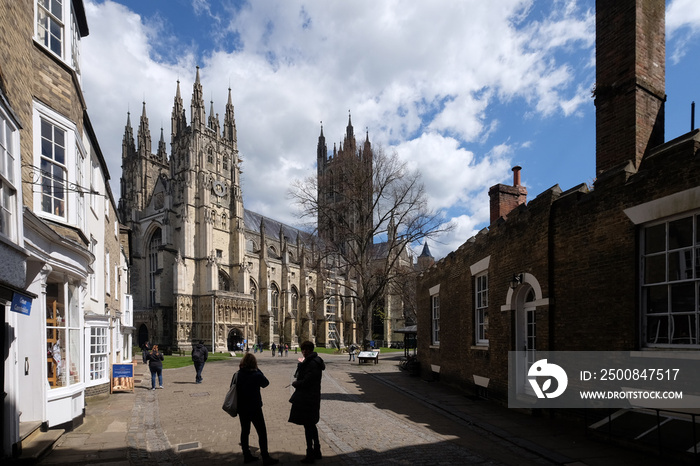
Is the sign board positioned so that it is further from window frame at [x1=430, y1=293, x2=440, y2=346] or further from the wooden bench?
the wooden bench

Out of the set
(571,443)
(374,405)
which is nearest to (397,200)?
(374,405)

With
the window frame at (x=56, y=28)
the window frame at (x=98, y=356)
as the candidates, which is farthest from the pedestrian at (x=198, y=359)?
the window frame at (x=56, y=28)

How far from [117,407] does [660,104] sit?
1387 centimetres

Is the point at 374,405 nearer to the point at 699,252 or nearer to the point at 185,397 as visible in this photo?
the point at 185,397

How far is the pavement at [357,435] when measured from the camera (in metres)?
6.37

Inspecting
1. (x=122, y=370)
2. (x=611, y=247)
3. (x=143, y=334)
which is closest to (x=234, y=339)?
(x=143, y=334)

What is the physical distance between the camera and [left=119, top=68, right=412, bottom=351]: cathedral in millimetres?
47688

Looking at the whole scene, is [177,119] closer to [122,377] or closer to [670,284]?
[122,377]

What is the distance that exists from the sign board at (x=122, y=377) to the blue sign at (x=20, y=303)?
886 cm

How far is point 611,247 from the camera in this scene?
698cm

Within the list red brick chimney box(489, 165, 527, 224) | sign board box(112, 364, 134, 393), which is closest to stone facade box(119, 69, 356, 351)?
sign board box(112, 364, 134, 393)

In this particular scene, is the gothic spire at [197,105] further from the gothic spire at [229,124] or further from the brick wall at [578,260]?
the brick wall at [578,260]

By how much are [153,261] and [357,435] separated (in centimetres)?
5057

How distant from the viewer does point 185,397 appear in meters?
12.9
